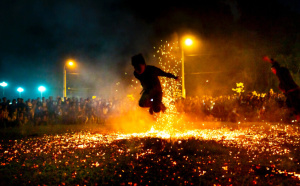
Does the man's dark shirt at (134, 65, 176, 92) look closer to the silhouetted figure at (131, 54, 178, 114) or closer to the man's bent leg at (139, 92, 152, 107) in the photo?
the silhouetted figure at (131, 54, 178, 114)

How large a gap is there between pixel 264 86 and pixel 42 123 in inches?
899

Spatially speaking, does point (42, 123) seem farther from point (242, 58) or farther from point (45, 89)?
point (242, 58)

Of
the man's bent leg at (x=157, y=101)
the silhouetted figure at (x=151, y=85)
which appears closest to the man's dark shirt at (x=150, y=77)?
the silhouetted figure at (x=151, y=85)

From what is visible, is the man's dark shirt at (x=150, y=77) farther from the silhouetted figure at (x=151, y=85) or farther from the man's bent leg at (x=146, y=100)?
the man's bent leg at (x=146, y=100)

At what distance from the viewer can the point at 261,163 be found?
691cm

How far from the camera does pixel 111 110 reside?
19297 millimetres

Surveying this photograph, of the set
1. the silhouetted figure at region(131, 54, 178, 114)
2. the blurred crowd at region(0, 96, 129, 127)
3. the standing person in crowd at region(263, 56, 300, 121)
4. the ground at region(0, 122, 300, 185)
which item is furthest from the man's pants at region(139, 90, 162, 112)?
the blurred crowd at region(0, 96, 129, 127)

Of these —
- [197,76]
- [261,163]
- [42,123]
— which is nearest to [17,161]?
[261,163]

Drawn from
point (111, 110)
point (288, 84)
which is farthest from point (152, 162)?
point (111, 110)

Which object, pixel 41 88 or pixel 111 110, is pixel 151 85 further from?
pixel 41 88

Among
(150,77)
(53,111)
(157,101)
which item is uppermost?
(150,77)

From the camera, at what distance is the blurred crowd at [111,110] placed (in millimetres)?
16734

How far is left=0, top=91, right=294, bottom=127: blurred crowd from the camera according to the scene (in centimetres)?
1673

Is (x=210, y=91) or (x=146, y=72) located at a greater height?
(x=210, y=91)
